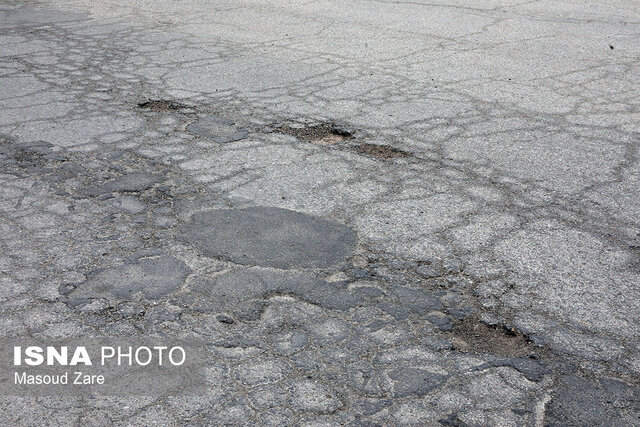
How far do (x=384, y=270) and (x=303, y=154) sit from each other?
153cm

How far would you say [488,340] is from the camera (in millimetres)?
2744

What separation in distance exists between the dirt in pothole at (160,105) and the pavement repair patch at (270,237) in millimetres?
1876

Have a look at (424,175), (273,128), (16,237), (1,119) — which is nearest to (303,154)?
(273,128)

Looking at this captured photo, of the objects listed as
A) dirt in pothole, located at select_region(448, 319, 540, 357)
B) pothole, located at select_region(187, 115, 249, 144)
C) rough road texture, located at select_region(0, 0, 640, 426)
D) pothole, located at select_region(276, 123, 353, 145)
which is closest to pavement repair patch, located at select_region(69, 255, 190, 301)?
rough road texture, located at select_region(0, 0, 640, 426)

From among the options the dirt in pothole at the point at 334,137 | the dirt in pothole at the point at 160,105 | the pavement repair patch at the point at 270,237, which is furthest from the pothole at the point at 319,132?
the pavement repair patch at the point at 270,237

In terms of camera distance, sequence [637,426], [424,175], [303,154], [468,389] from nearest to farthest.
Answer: [637,426] → [468,389] → [424,175] → [303,154]

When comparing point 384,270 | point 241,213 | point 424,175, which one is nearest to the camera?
point 384,270

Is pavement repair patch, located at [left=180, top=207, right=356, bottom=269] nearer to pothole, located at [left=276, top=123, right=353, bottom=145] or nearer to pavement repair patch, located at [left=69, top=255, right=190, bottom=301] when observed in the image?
pavement repair patch, located at [left=69, top=255, right=190, bottom=301]

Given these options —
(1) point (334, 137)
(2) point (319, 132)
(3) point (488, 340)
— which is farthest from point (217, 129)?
(3) point (488, 340)

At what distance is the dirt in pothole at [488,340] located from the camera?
269 cm

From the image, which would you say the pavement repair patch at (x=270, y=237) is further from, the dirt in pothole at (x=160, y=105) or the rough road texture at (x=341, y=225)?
the dirt in pothole at (x=160, y=105)

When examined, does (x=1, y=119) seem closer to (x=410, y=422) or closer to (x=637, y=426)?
(x=410, y=422)

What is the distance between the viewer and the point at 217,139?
15.6 feet

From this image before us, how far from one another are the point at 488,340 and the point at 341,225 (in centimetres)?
Result: 113
